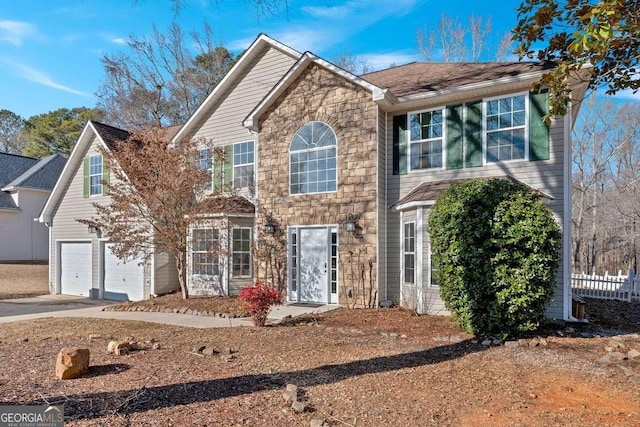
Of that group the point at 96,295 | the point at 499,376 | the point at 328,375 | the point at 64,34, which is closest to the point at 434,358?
the point at 499,376

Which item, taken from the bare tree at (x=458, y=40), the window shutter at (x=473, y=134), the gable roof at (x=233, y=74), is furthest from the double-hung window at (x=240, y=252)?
the bare tree at (x=458, y=40)

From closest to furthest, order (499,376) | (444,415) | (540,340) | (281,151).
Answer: (444,415), (499,376), (540,340), (281,151)

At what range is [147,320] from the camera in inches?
358

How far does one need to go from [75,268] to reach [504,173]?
606 inches

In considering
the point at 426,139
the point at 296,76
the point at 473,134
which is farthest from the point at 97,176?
the point at 473,134

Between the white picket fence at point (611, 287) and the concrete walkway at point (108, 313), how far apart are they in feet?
29.7

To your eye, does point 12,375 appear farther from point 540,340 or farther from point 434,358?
point 540,340

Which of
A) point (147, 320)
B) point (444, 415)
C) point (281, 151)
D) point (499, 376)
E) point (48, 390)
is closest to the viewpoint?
point (444, 415)

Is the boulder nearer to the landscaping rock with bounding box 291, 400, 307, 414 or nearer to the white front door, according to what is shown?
the landscaping rock with bounding box 291, 400, 307, 414

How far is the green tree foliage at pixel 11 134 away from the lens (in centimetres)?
3528

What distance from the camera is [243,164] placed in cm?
1273

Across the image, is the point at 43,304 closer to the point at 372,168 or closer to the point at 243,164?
the point at 243,164

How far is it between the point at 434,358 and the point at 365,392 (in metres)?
1.77

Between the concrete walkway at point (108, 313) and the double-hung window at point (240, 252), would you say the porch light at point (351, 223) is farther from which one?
the double-hung window at point (240, 252)
